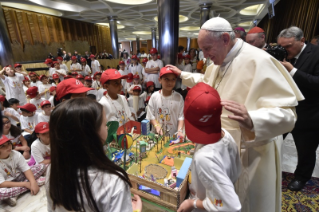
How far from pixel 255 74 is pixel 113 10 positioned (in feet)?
44.0

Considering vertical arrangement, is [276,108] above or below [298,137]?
above

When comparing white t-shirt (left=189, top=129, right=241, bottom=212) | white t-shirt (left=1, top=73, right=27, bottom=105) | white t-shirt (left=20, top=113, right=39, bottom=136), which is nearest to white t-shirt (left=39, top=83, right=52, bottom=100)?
white t-shirt (left=1, top=73, right=27, bottom=105)

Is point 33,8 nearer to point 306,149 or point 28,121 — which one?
point 28,121

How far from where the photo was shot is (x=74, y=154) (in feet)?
3.01

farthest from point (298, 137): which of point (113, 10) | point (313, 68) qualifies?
point (113, 10)

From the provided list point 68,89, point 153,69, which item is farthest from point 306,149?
point 153,69

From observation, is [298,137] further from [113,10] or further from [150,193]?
[113,10]

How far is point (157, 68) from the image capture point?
6203 mm

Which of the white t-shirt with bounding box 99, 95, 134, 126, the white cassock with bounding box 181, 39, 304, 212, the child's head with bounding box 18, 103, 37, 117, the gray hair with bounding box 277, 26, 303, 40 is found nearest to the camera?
the white cassock with bounding box 181, 39, 304, 212

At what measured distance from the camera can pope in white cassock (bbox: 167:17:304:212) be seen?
1.18 metres

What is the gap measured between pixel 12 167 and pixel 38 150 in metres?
0.36

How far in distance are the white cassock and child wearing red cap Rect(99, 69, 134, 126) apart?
149 cm

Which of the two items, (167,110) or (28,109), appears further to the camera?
(28,109)

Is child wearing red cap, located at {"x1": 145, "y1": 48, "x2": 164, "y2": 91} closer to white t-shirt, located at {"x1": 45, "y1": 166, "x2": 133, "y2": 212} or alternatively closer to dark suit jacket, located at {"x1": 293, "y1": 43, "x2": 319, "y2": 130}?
dark suit jacket, located at {"x1": 293, "y1": 43, "x2": 319, "y2": 130}
